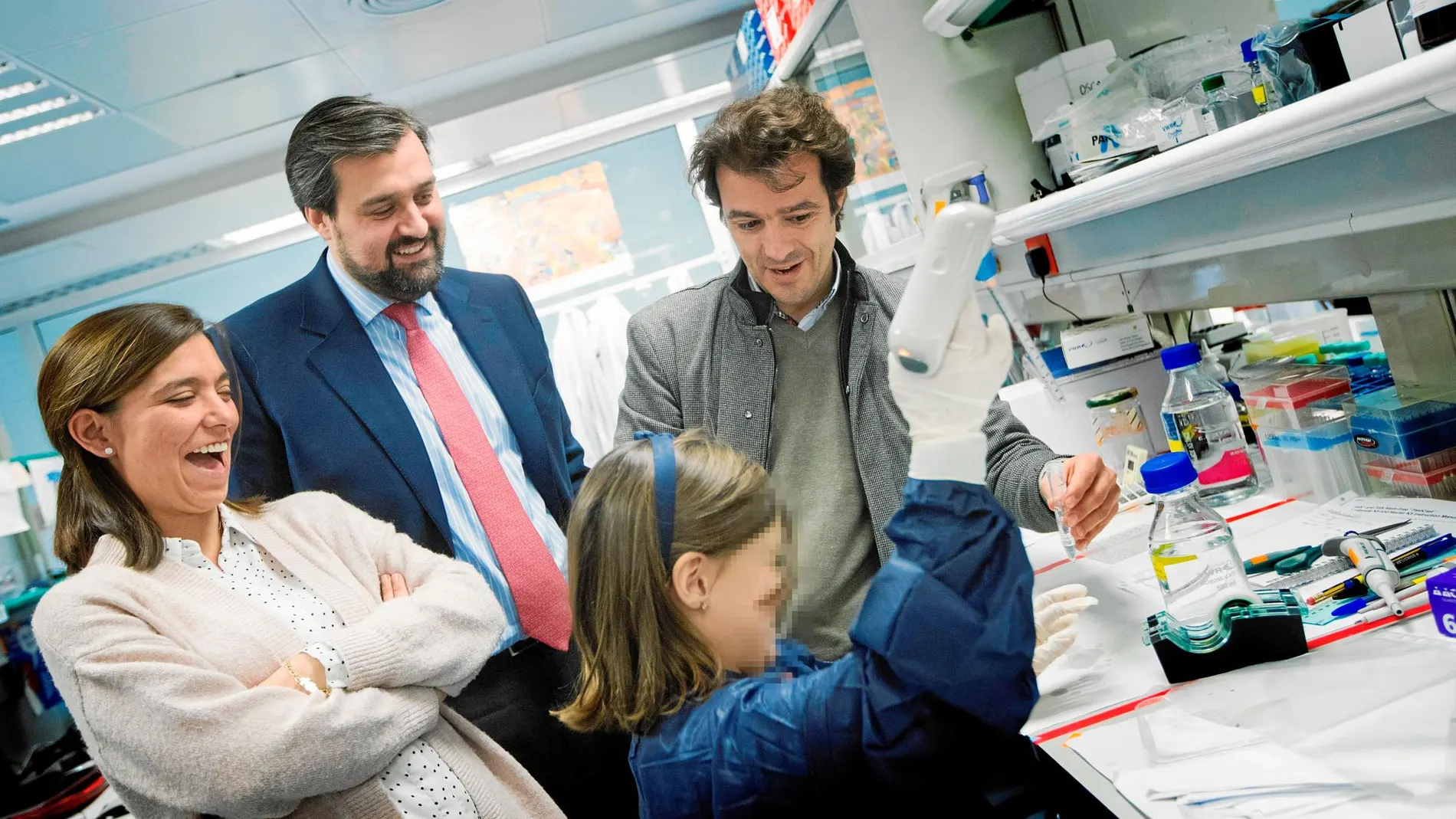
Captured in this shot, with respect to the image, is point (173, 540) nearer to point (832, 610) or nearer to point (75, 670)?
point (75, 670)

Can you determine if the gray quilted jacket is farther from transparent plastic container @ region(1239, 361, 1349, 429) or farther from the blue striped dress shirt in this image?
transparent plastic container @ region(1239, 361, 1349, 429)

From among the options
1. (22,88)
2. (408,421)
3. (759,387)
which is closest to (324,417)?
(408,421)

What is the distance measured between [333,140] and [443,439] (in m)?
0.61

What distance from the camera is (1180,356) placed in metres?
1.74

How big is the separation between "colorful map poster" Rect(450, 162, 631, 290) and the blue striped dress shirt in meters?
3.30

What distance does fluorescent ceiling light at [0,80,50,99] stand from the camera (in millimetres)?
3301

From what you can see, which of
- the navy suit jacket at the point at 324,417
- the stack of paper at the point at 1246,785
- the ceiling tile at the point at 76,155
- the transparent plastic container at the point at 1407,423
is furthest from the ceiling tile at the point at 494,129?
the stack of paper at the point at 1246,785

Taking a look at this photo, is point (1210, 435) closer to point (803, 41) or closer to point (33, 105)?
point (803, 41)

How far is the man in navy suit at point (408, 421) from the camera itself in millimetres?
1818

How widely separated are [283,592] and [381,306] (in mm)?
622

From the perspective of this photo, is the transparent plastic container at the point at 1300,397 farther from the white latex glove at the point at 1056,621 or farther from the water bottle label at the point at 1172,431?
the white latex glove at the point at 1056,621

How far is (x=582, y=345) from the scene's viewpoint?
15.1ft

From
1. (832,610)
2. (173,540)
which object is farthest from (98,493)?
(832,610)

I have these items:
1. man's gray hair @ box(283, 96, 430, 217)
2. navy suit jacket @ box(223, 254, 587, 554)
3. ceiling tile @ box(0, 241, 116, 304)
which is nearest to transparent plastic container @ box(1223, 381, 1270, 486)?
navy suit jacket @ box(223, 254, 587, 554)
